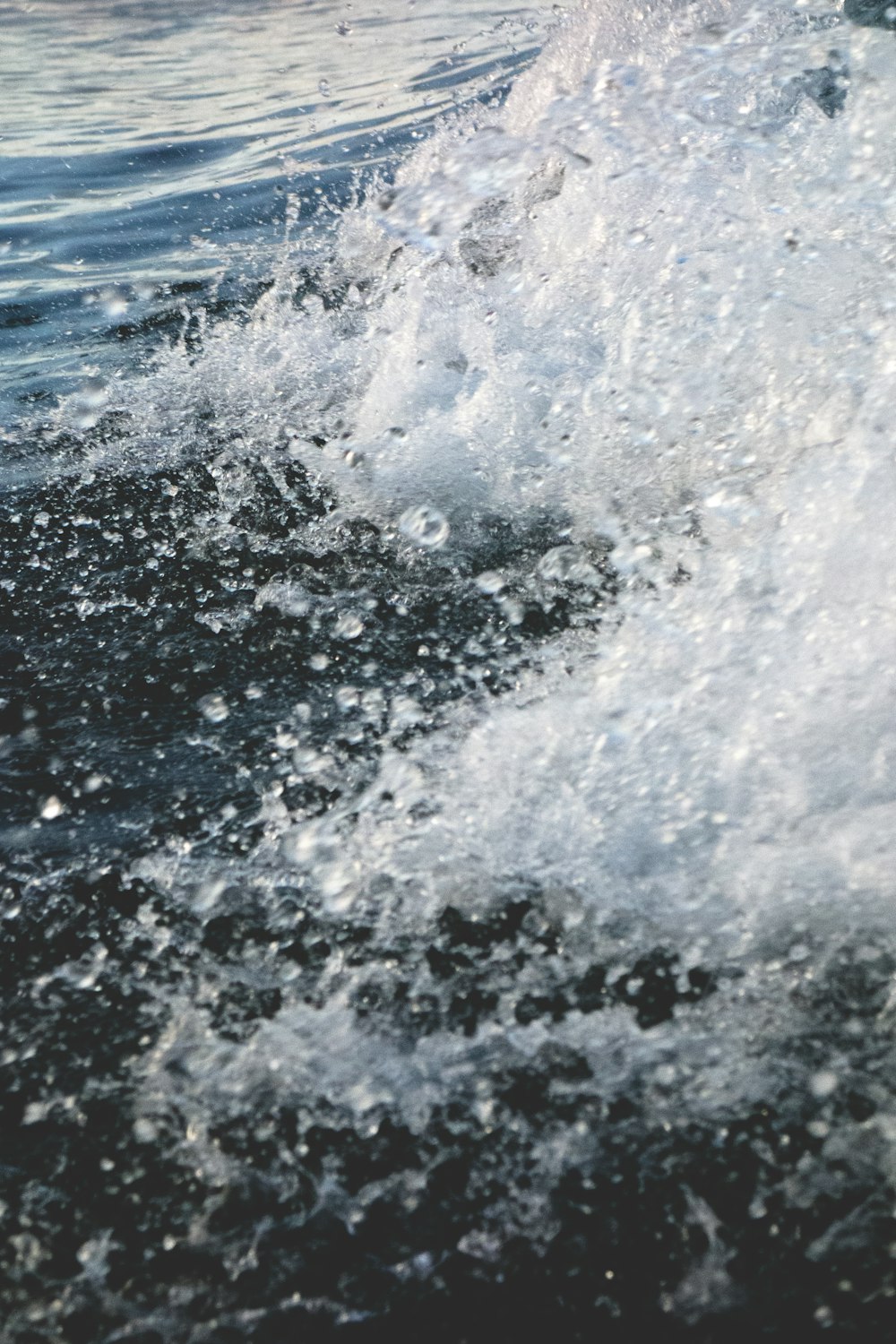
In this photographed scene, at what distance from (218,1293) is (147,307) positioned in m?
4.45

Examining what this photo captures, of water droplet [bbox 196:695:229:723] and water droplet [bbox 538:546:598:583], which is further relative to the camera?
water droplet [bbox 538:546:598:583]

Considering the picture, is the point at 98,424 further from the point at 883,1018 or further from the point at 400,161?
the point at 400,161

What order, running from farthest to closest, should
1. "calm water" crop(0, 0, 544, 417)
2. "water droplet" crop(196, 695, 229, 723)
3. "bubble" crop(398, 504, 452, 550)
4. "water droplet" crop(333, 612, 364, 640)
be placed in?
"calm water" crop(0, 0, 544, 417), "bubble" crop(398, 504, 452, 550), "water droplet" crop(333, 612, 364, 640), "water droplet" crop(196, 695, 229, 723)

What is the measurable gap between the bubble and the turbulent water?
0.5 inches

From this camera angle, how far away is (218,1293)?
4.47 feet

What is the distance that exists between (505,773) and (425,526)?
3.75 feet

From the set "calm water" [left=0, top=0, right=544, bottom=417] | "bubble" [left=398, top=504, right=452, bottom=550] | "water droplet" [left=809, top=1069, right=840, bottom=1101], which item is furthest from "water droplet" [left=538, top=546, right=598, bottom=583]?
"calm water" [left=0, top=0, right=544, bottom=417]

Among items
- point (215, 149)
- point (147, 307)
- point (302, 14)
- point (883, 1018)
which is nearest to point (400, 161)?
point (215, 149)

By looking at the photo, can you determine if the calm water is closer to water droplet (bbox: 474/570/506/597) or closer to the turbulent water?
the turbulent water

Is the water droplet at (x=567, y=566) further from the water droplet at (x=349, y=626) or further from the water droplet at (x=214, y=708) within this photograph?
the water droplet at (x=214, y=708)

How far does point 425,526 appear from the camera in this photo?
3000 mm

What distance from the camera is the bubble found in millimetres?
2936

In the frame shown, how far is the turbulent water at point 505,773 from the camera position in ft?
4.61

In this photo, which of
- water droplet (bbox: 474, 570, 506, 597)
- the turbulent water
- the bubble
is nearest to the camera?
the turbulent water
